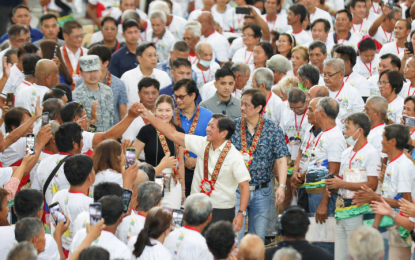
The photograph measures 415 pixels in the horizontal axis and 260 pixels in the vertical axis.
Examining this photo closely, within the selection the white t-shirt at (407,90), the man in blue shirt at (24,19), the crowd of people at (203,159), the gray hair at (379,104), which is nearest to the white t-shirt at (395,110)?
the crowd of people at (203,159)

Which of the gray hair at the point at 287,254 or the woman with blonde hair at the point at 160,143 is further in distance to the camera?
the woman with blonde hair at the point at 160,143

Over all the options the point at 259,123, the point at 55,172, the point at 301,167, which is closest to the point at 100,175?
the point at 55,172

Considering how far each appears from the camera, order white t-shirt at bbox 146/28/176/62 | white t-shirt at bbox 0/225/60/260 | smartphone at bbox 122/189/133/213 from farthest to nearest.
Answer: white t-shirt at bbox 146/28/176/62 < smartphone at bbox 122/189/133/213 < white t-shirt at bbox 0/225/60/260

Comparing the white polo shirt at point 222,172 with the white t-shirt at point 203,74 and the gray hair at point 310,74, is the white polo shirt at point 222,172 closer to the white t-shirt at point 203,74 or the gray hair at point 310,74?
the gray hair at point 310,74

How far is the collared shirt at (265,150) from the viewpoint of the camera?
6.09m

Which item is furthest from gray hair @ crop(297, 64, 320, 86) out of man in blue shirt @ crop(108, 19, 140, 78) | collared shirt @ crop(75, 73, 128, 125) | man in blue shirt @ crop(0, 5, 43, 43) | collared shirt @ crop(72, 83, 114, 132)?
man in blue shirt @ crop(0, 5, 43, 43)

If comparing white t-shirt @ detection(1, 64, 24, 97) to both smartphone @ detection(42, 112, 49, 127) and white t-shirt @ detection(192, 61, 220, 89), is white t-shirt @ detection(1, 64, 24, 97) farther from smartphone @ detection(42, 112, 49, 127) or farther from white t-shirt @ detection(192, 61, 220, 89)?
white t-shirt @ detection(192, 61, 220, 89)

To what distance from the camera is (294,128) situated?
718 centimetres

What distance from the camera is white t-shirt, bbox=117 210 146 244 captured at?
4.61 meters

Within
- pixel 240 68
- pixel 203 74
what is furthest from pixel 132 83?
pixel 240 68

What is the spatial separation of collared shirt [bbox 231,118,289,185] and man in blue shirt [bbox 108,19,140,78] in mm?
3679

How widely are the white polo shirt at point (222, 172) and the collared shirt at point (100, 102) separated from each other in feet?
6.03

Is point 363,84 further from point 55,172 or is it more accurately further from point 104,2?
point 104,2

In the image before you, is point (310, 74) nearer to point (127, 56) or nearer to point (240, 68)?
point (240, 68)
